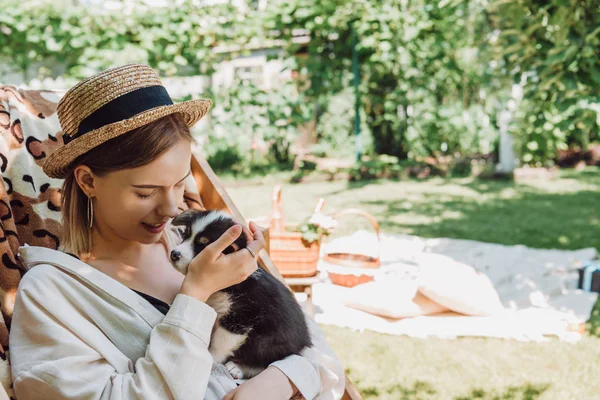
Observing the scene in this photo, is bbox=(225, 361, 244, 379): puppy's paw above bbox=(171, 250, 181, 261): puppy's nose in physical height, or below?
below

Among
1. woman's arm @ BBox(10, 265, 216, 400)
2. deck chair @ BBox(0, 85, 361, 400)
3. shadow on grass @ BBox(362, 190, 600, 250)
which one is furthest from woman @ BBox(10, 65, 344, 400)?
shadow on grass @ BBox(362, 190, 600, 250)

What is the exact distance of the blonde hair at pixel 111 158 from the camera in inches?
58.0

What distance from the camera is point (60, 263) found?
4.91ft

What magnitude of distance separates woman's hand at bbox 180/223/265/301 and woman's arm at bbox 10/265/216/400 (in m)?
0.05

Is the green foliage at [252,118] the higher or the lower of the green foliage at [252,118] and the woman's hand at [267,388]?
the lower

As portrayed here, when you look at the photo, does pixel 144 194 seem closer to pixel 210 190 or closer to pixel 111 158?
pixel 111 158

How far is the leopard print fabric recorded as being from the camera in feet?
6.05

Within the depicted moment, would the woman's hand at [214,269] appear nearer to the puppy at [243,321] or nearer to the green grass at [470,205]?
the puppy at [243,321]

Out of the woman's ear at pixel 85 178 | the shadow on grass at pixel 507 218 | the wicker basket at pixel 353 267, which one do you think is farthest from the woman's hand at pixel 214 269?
the shadow on grass at pixel 507 218

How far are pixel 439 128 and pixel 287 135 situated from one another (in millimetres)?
3445

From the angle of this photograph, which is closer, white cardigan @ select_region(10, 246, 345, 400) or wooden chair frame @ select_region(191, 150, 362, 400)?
white cardigan @ select_region(10, 246, 345, 400)

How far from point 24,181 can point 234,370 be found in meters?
1.17

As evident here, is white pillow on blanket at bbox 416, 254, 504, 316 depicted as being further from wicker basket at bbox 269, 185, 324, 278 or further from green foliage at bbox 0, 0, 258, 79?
green foliage at bbox 0, 0, 258, 79

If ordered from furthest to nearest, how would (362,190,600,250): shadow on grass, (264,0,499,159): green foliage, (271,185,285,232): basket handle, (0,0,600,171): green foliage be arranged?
(264,0,499,159): green foliage < (0,0,600,171): green foliage < (362,190,600,250): shadow on grass < (271,185,285,232): basket handle
